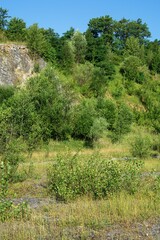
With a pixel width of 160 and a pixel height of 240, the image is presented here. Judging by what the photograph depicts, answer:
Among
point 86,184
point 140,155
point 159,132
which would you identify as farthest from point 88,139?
point 86,184

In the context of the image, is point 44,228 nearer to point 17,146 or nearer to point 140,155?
point 17,146

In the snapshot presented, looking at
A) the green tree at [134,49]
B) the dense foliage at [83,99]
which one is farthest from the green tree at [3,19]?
the green tree at [134,49]

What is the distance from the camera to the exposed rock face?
Answer: 43.6 m

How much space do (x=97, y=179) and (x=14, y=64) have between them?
34.5 meters

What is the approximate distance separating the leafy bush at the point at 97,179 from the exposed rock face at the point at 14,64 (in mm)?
30120

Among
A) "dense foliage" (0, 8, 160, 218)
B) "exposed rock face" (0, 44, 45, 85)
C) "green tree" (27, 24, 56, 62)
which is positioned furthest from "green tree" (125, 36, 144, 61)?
"exposed rock face" (0, 44, 45, 85)

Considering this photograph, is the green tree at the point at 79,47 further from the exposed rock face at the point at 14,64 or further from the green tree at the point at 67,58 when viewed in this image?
the exposed rock face at the point at 14,64

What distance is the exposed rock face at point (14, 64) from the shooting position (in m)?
43.6

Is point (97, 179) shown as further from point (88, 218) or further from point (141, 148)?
point (141, 148)

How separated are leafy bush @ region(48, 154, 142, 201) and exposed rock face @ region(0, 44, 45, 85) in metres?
30.1

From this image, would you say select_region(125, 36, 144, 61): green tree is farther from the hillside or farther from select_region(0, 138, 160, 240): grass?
select_region(0, 138, 160, 240): grass

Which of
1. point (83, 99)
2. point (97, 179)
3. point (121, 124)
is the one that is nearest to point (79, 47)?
point (83, 99)

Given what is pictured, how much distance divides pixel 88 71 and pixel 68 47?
480cm

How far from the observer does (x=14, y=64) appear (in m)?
45.5
